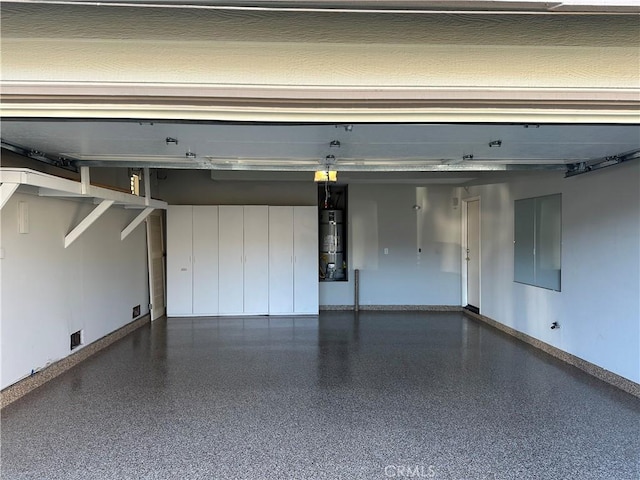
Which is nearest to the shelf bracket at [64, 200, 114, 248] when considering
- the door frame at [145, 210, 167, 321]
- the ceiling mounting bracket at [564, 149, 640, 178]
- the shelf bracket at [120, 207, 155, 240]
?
the shelf bracket at [120, 207, 155, 240]

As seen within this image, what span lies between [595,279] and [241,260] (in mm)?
5113

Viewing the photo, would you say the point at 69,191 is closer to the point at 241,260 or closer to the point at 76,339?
the point at 76,339

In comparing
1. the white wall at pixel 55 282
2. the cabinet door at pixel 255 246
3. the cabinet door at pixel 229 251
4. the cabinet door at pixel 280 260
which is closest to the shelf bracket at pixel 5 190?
the white wall at pixel 55 282

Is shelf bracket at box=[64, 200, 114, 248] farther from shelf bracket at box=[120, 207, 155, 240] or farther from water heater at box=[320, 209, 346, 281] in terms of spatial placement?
water heater at box=[320, 209, 346, 281]

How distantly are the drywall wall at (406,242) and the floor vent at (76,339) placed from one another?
4578 millimetres

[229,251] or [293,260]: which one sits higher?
[229,251]

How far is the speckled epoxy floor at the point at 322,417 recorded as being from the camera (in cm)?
250

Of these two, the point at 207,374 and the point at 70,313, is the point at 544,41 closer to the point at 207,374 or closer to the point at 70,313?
the point at 207,374

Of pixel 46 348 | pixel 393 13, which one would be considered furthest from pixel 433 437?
pixel 46 348

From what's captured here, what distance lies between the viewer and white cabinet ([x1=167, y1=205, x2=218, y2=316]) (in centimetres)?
693

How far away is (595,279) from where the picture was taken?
410 cm

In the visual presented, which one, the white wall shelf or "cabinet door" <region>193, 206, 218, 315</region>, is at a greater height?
the white wall shelf

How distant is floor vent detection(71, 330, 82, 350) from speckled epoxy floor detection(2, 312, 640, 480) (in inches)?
9.6

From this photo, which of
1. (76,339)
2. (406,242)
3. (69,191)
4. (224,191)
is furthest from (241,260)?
(69,191)
